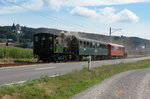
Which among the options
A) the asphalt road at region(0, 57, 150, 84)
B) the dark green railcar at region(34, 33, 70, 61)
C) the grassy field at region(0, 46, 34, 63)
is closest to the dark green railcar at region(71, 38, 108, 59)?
the dark green railcar at region(34, 33, 70, 61)

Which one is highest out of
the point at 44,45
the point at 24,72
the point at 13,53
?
the point at 44,45

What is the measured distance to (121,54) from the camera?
188ft

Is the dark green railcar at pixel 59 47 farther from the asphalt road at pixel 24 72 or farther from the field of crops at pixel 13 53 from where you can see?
the asphalt road at pixel 24 72

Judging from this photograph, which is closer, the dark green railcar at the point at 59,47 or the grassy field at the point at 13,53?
the dark green railcar at the point at 59,47

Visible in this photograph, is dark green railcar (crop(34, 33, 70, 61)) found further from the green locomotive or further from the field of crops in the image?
the field of crops

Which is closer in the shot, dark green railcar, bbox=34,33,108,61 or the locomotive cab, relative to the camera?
the locomotive cab

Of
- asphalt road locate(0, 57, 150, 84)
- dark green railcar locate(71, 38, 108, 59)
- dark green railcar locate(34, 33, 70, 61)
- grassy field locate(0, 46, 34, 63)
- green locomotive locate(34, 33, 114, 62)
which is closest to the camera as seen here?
asphalt road locate(0, 57, 150, 84)

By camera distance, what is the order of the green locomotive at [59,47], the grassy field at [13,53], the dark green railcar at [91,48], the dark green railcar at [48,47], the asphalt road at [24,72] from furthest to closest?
the grassy field at [13,53], the dark green railcar at [91,48], the green locomotive at [59,47], the dark green railcar at [48,47], the asphalt road at [24,72]

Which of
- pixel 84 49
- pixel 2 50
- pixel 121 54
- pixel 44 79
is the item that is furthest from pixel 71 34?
pixel 121 54

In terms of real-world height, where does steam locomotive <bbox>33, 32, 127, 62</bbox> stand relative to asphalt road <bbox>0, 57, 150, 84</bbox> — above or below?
above

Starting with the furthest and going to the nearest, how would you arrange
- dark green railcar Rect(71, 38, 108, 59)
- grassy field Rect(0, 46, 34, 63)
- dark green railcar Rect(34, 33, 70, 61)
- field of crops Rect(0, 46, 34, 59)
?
field of crops Rect(0, 46, 34, 59), grassy field Rect(0, 46, 34, 63), dark green railcar Rect(71, 38, 108, 59), dark green railcar Rect(34, 33, 70, 61)

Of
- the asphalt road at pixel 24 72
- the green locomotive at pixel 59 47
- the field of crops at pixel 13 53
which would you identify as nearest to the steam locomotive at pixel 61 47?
the green locomotive at pixel 59 47

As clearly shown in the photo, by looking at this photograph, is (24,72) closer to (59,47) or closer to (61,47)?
(59,47)

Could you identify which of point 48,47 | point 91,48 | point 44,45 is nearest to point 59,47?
point 48,47
